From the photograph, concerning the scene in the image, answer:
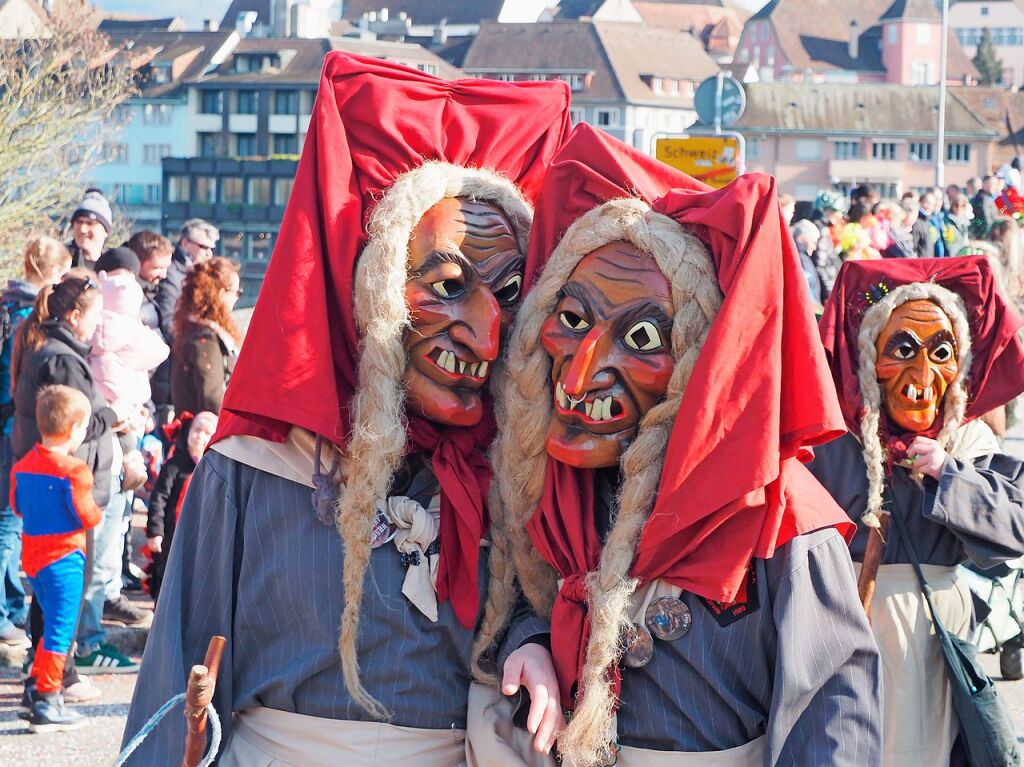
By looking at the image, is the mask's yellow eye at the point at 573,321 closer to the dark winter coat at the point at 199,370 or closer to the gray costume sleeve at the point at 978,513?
the gray costume sleeve at the point at 978,513

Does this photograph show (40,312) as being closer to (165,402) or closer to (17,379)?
(17,379)

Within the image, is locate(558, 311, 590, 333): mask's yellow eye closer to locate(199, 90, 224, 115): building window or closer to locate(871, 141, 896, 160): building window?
locate(199, 90, 224, 115): building window

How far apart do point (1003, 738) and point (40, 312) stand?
419cm

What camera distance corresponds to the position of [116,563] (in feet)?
21.8

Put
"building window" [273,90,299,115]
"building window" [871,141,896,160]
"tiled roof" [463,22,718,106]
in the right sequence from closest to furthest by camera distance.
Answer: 1. "building window" [273,90,299,115]
2. "building window" [871,141,896,160]
3. "tiled roof" [463,22,718,106]

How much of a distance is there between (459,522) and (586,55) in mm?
70455

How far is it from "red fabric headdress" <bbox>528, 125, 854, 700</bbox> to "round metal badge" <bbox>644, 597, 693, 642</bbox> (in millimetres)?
47

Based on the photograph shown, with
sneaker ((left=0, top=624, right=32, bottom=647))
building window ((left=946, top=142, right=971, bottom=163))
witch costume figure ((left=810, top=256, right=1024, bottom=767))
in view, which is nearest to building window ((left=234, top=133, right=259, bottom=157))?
building window ((left=946, top=142, right=971, bottom=163))

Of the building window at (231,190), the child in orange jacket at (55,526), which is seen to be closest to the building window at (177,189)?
the building window at (231,190)

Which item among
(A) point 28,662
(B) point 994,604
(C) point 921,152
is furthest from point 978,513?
(C) point 921,152

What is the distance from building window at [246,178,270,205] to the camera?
197ft

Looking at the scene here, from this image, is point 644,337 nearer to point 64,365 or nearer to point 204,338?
point 64,365

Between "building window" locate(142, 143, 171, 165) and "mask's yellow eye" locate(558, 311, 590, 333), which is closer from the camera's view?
"mask's yellow eye" locate(558, 311, 590, 333)

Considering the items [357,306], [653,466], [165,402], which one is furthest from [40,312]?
[653,466]
